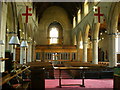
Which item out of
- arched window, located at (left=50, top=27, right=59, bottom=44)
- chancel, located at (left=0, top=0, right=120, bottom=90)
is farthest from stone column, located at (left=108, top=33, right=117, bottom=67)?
arched window, located at (left=50, top=27, right=59, bottom=44)

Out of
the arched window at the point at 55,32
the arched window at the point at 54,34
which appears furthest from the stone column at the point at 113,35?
the arched window at the point at 54,34

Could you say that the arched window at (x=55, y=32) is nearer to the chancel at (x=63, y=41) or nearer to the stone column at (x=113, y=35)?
the chancel at (x=63, y=41)

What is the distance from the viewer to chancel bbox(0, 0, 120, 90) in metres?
8.06

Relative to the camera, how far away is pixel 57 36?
31.8 metres

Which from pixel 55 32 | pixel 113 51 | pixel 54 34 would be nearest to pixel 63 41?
pixel 54 34

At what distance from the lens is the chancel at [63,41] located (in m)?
8.06

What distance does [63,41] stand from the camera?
101 feet

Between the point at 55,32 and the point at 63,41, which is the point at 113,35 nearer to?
the point at 63,41

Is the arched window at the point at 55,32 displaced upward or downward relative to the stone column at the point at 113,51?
upward

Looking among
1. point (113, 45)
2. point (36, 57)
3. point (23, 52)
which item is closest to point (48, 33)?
point (36, 57)

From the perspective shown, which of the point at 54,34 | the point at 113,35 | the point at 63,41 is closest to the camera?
the point at 113,35

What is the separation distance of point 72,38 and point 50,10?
6.34m

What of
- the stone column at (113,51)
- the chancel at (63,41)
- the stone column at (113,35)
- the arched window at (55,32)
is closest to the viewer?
the chancel at (63,41)

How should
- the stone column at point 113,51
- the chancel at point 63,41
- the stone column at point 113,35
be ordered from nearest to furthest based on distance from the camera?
the chancel at point 63,41
the stone column at point 113,35
the stone column at point 113,51
